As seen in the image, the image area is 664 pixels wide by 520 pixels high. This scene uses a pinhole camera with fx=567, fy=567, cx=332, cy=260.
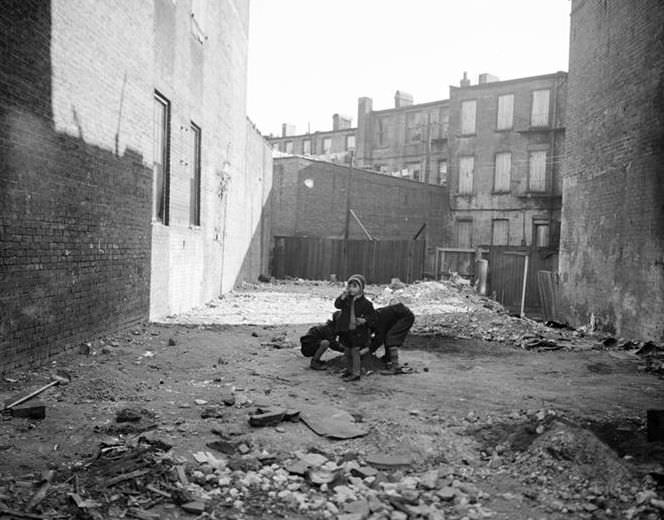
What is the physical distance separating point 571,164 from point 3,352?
13.0m

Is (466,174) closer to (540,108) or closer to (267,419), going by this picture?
(540,108)

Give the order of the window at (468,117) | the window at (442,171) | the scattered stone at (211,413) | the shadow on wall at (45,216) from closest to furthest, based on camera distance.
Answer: the scattered stone at (211,413)
the shadow on wall at (45,216)
the window at (468,117)
the window at (442,171)

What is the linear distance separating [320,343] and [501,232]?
28.6m

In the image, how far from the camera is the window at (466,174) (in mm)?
35438

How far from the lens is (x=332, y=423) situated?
5172 mm

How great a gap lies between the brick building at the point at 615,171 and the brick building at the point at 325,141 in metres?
32.7

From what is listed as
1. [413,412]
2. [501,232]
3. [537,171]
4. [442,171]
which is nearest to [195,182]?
[413,412]

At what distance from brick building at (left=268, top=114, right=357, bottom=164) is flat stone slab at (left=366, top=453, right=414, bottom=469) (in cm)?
4219

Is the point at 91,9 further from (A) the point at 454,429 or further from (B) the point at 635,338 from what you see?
(B) the point at 635,338

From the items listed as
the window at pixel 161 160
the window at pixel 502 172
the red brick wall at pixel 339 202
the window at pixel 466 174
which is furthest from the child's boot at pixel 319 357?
the window at pixel 466 174

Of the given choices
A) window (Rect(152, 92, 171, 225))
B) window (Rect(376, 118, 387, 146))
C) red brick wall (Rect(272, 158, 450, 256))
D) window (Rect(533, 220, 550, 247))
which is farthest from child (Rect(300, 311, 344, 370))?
window (Rect(376, 118, 387, 146))

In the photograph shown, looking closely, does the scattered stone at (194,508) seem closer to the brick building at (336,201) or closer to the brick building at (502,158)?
the brick building at (336,201)

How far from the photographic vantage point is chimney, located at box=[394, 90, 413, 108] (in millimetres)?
41281

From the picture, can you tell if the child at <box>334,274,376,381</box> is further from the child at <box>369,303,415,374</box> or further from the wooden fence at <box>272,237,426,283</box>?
the wooden fence at <box>272,237,426,283</box>
